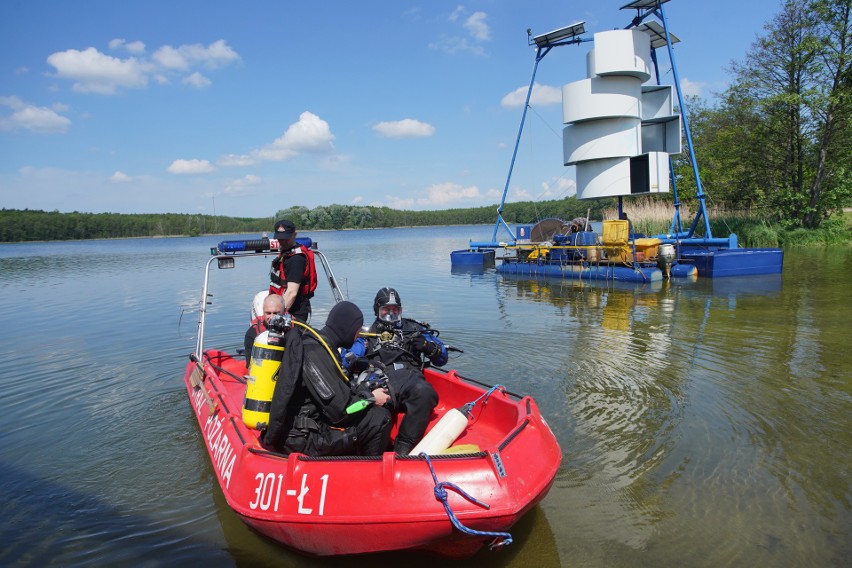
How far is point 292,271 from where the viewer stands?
5.52m

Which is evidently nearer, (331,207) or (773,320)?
(773,320)

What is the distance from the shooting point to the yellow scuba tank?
367 cm

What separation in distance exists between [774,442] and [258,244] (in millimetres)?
5097

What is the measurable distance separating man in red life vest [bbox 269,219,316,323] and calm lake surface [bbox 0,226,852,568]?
1.66m

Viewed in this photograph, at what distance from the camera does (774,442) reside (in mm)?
4836

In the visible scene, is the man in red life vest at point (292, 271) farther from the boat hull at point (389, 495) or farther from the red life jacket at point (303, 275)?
the boat hull at point (389, 495)

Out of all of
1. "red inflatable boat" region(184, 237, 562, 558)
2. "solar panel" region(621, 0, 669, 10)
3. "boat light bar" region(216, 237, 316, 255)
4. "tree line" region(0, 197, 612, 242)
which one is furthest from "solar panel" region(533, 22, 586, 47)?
"tree line" region(0, 197, 612, 242)

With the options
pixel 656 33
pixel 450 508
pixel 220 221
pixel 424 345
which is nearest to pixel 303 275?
pixel 424 345

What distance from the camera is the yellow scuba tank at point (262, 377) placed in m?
3.67

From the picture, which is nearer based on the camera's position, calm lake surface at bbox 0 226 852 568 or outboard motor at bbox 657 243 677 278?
A: calm lake surface at bbox 0 226 852 568

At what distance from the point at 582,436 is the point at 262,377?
301 centimetres

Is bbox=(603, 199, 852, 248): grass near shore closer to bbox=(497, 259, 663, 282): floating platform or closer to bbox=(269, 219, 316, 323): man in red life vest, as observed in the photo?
bbox=(497, 259, 663, 282): floating platform

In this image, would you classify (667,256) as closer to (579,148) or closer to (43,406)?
(579,148)

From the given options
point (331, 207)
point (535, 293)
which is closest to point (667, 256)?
point (535, 293)
